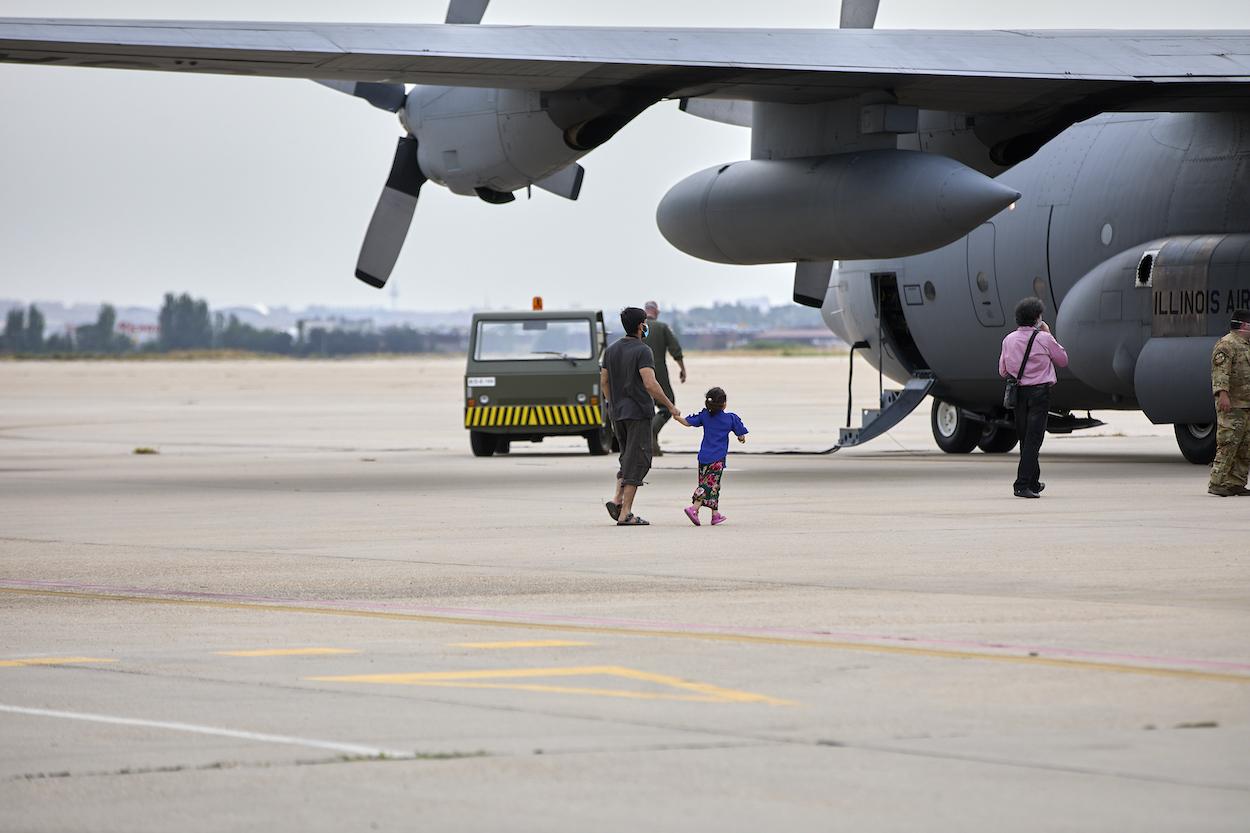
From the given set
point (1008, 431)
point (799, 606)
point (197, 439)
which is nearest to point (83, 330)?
point (197, 439)

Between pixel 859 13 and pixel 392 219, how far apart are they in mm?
6529

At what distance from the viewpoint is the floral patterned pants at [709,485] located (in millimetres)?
15172

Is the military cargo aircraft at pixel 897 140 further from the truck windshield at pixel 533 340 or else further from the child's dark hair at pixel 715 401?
the child's dark hair at pixel 715 401

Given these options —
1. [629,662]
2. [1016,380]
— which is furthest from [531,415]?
[629,662]

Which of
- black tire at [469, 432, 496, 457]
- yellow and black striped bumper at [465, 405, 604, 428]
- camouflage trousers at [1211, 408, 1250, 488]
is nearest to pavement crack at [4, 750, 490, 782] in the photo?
camouflage trousers at [1211, 408, 1250, 488]

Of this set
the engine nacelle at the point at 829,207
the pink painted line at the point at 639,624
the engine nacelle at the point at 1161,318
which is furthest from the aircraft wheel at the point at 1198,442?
the pink painted line at the point at 639,624

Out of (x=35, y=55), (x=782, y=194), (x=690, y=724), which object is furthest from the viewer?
(x=782, y=194)

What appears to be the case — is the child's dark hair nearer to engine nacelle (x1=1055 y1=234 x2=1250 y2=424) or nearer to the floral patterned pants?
the floral patterned pants

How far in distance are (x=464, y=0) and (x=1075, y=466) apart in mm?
9362

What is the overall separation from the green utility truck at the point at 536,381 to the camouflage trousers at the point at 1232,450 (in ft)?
36.5

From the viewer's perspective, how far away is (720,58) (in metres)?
18.5

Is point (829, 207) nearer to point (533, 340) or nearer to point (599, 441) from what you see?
point (599, 441)

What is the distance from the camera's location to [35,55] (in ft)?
54.6

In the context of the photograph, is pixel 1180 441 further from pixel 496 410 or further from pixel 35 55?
pixel 35 55
